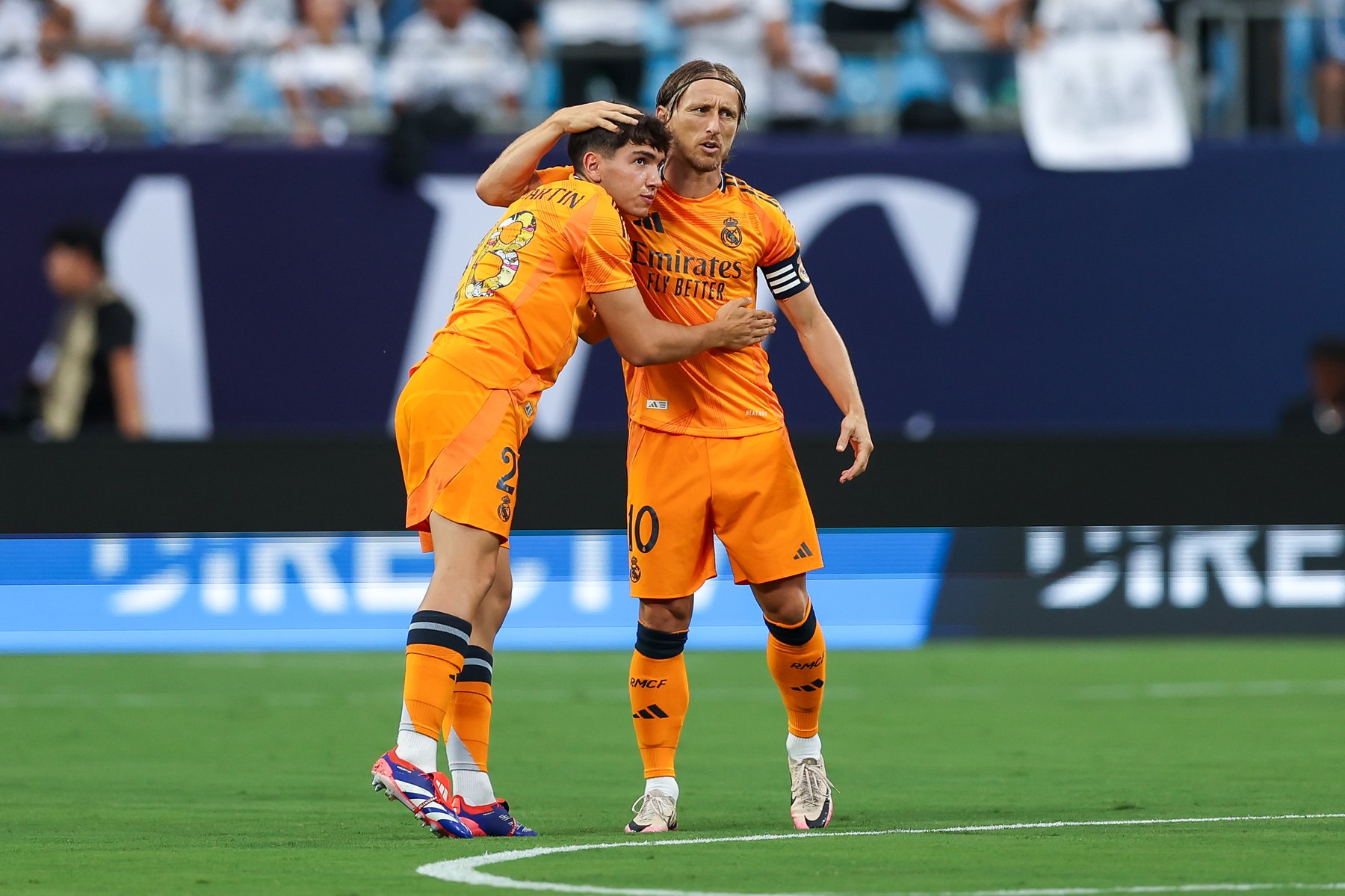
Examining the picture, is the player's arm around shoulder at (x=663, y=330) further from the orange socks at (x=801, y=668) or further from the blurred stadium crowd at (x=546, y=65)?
the blurred stadium crowd at (x=546, y=65)

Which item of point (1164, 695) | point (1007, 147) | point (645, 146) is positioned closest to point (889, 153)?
point (1007, 147)

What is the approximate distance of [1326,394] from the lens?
13.4 metres

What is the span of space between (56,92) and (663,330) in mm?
9251

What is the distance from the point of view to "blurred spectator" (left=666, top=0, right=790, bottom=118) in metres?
14.4

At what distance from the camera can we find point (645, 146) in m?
6.15

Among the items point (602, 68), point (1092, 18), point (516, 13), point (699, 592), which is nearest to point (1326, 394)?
point (1092, 18)

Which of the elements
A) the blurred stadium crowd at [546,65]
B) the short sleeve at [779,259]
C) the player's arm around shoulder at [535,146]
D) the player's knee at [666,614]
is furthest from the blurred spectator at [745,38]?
the player's knee at [666,614]

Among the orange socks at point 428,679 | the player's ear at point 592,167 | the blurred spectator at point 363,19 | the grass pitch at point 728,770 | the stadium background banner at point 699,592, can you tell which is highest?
the player's ear at point 592,167

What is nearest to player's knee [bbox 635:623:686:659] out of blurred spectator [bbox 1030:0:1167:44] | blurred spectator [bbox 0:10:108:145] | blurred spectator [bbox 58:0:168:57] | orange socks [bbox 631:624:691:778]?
orange socks [bbox 631:624:691:778]

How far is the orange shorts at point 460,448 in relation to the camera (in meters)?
5.85

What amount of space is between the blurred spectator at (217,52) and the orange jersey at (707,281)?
26.6 feet

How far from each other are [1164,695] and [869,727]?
6.06ft

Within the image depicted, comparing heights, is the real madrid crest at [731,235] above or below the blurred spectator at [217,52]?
above

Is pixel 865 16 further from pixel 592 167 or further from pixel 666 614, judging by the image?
pixel 666 614
